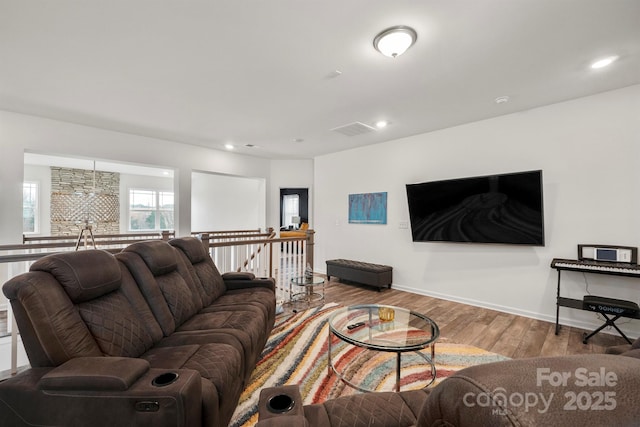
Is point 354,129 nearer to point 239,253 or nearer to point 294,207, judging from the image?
point 239,253

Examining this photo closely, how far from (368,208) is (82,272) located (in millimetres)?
4306

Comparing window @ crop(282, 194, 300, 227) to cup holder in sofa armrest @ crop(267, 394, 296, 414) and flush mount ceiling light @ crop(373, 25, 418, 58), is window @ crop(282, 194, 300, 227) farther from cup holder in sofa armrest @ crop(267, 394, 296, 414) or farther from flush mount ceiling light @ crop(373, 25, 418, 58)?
cup holder in sofa armrest @ crop(267, 394, 296, 414)

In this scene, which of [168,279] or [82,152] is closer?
[168,279]

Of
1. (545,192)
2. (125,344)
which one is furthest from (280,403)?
(545,192)

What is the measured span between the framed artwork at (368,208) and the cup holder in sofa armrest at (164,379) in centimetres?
418

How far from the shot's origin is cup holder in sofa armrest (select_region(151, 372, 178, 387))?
116cm

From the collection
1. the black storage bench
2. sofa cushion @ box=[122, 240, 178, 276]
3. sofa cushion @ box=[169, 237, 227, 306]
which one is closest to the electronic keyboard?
the black storage bench

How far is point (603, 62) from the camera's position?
7.98 ft

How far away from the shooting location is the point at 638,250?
280 cm

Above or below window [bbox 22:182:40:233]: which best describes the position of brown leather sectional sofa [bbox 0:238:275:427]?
below

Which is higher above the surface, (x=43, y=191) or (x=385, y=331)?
(x=43, y=191)

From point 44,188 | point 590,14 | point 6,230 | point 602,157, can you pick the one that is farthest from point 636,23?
point 44,188

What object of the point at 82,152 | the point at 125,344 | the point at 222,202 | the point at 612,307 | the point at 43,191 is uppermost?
the point at 82,152

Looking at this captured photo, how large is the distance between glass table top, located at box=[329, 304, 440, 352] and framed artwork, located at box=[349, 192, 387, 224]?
2.54m
